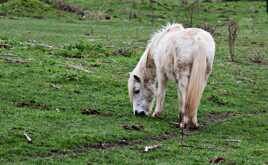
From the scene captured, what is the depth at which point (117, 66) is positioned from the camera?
16.7m

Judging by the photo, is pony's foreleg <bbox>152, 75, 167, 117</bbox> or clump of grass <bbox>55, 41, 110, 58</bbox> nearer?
pony's foreleg <bbox>152, 75, 167, 117</bbox>

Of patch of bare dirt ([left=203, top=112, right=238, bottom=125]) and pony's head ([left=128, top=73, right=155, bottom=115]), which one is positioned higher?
pony's head ([left=128, top=73, right=155, bottom=115])

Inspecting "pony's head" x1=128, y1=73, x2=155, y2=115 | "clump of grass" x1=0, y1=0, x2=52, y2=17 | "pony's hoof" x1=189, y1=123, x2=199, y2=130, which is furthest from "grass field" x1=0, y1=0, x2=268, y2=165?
"clump of grass" x1=0, y1=0, x2=52, y2=17

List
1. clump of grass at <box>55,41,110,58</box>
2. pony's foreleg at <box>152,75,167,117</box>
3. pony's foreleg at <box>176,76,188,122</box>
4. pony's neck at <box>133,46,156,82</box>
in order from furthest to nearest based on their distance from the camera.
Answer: clump of grass at <box>55,41,110,58</box> < pony's neck at <box>133,46,156,82</box> < pony's foreleg at <box>152,75,167,117</box> < pony's foreleg at <box>176,76,188,122</box>

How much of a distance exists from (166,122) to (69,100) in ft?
7.09

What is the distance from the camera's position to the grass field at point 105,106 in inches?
353

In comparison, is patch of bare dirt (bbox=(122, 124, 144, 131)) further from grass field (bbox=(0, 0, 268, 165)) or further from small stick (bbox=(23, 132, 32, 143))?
small stick (bbox=(23, 132, 32, 143))

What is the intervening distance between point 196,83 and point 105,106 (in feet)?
8.26

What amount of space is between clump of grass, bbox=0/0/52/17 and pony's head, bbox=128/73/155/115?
58.0 ft

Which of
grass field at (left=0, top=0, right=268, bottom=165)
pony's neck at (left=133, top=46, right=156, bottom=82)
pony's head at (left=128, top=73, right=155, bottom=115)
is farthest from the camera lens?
pony's neck at (left=133, top=46, right=156, bottom=82)

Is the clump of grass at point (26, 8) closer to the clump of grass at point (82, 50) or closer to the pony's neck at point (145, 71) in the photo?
the clump of grass at point (82, 50)

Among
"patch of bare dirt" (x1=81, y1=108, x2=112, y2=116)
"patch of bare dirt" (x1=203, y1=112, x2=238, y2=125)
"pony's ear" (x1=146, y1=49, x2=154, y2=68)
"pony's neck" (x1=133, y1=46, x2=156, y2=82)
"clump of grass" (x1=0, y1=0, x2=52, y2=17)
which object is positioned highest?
"clump of grass" (x1=0, y1=0, x2=52, y2=17)

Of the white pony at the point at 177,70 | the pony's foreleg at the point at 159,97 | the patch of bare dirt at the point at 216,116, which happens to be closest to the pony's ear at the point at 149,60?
the white pony at the point at 177,70

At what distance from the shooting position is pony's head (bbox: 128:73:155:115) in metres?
12.0
